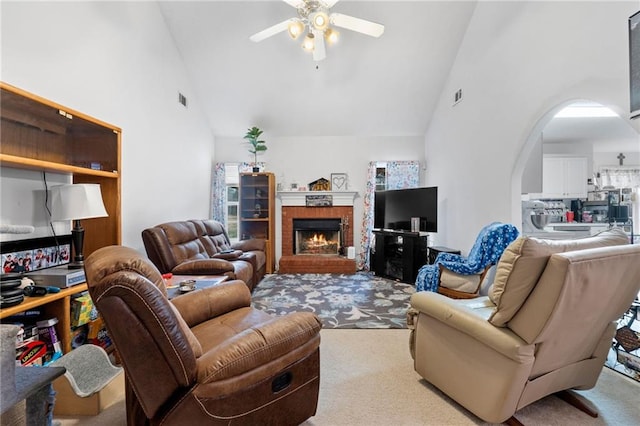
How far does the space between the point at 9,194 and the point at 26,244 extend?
0.34 metres

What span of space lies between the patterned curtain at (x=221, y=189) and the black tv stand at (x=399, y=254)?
9.10 ft

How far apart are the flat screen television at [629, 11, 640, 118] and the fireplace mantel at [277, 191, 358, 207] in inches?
159

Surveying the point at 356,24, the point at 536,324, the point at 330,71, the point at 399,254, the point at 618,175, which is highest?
the point at 330,71

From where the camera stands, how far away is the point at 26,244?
196cm

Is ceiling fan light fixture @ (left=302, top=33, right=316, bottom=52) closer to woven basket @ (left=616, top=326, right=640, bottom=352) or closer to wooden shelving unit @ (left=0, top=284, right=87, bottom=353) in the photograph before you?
wooden shelving unit @ (left=0, top=284, right=87, bottom=353)

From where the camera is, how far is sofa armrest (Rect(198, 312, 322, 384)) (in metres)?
1.17

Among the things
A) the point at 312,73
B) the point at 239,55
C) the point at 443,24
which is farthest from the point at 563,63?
the point at 239,55

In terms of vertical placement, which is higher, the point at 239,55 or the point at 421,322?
the point at 239,55

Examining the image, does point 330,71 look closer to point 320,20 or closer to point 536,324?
point 320,20

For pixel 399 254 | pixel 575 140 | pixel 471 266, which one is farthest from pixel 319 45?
pixel 575 140

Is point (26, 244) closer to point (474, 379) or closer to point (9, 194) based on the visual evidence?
point (9, 194)

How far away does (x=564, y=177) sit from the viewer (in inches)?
202

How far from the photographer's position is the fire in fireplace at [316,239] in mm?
5770

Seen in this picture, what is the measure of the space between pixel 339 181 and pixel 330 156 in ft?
1.76
